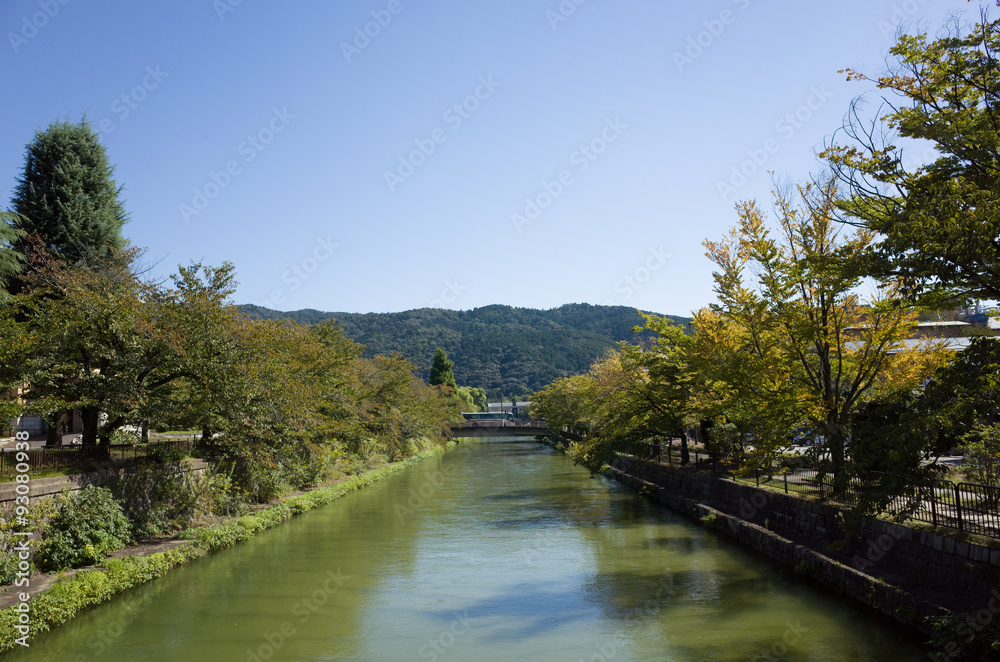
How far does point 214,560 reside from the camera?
1559 centimetres

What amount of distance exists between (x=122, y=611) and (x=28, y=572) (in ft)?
5.42

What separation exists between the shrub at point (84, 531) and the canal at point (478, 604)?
1221 mm

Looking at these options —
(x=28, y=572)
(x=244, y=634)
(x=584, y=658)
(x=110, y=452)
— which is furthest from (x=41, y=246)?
(x=584, y=658)

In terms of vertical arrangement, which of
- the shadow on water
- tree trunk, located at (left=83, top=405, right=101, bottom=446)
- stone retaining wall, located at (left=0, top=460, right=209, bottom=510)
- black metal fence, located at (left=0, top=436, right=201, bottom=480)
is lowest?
the shadow on water

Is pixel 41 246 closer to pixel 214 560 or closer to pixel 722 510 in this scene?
pixel 214 560

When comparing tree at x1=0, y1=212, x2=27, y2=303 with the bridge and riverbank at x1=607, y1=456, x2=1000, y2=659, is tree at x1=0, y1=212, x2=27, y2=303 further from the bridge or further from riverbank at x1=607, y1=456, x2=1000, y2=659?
the bridge

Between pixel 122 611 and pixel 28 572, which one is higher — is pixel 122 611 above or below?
below

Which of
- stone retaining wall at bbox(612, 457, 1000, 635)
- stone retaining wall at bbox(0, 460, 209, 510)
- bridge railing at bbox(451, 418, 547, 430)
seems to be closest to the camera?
stone retaining wall at bbox(612, 457, 1000, 635)

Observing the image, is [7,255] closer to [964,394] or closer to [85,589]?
[85,589]

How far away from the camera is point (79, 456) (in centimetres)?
1470

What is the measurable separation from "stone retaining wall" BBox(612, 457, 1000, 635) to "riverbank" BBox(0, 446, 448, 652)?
42.5 ft

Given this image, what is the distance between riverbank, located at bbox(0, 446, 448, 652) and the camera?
384 inches

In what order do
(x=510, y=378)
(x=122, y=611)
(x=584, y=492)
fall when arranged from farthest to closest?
(x=510, y=378)
(x=584, y=492)
(x=122, y=611)

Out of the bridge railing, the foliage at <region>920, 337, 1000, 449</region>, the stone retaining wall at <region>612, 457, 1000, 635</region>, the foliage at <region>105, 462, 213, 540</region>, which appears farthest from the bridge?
the foliage at <region>920, 337, 1000, 449</region>
